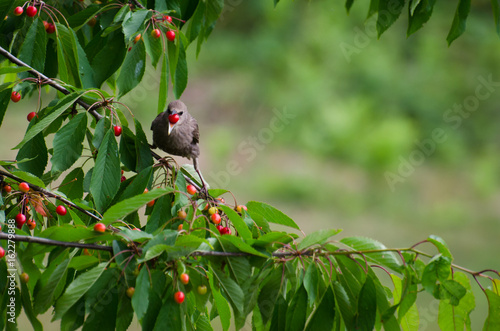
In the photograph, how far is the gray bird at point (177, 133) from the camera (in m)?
1.72

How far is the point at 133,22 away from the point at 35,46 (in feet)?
0.68

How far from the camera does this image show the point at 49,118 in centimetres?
99

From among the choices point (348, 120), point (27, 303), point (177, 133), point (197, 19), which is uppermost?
point (348, 120)

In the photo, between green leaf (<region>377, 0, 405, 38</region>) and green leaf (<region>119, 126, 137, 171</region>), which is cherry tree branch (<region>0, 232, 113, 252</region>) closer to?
green leaf (<region>119, 126, 137, 171</region>)

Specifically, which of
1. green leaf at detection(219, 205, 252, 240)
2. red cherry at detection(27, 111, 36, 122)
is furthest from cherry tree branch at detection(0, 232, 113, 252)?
red cherry at detection(27, 111, 36, 122)

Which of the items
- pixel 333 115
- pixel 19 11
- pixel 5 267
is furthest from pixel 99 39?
pixel 333 115

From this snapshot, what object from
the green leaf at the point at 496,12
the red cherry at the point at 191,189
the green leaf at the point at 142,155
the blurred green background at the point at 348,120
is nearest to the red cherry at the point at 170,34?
the green leaf at the point at 142,155

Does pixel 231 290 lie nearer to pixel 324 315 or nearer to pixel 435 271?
pixel 324 315

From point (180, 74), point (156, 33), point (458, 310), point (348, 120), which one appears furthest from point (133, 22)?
point (348, 120)

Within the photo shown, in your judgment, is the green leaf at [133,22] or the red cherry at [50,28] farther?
the red cherry at [50,28]

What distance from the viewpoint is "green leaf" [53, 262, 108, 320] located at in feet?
2.79

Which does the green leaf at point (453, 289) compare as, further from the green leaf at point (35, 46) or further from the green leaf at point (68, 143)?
the green leaf at point (35, 46)

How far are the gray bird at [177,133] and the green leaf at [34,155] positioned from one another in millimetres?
568

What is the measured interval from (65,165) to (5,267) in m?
0.19
